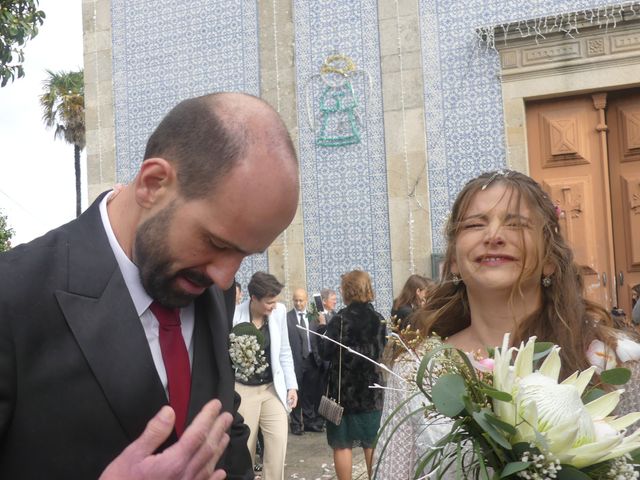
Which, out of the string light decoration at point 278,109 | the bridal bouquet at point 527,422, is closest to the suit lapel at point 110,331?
the bridal bouquet at point 527,422

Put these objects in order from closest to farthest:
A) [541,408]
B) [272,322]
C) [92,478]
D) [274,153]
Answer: [541,408]
[92,478]
[274,153]
[272,322]

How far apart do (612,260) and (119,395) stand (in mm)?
7514

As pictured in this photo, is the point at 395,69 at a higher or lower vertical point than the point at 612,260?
higher

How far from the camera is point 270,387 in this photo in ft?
20.1

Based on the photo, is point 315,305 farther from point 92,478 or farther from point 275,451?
point 92,478

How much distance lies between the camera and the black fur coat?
6.18m

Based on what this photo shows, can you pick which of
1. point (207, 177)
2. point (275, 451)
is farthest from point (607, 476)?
point (275, 451)

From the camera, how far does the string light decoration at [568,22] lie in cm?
813

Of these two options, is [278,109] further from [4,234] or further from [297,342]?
[4,234]

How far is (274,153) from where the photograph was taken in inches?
71.7

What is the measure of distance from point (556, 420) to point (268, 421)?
4702 mm

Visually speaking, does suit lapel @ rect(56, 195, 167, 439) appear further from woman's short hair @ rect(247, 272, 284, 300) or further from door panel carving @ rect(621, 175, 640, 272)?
door panel carving @ rect(621, 175, 640, 272)

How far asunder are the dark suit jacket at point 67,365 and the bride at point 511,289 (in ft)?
2.79

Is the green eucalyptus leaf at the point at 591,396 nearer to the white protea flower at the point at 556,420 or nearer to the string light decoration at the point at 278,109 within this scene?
the white protea flower at the point at 556,420
